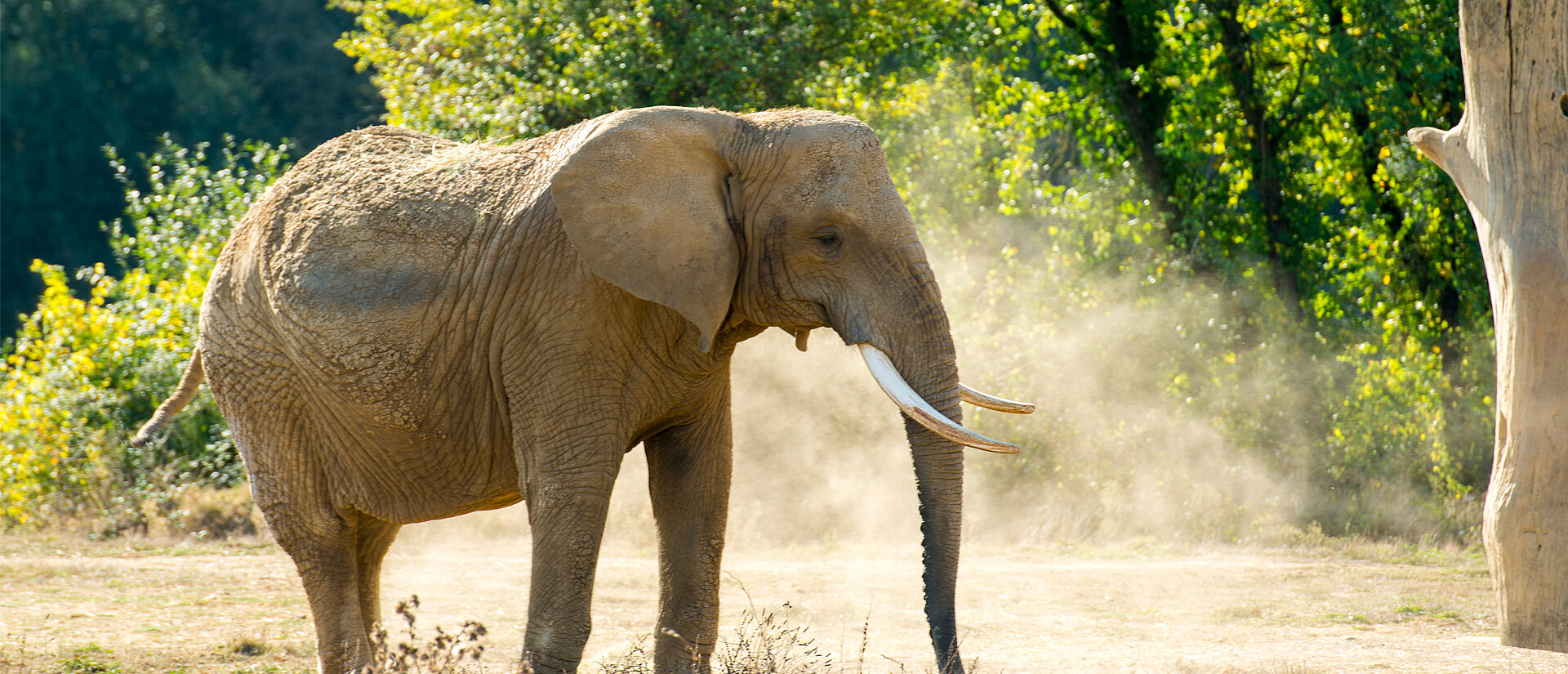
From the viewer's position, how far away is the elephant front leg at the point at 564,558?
17.9 ft

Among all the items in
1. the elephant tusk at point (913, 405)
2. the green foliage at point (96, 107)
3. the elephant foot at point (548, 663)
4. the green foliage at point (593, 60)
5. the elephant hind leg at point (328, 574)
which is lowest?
the elephant foot at point (548, 663)

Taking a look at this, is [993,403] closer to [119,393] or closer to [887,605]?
[887,605]

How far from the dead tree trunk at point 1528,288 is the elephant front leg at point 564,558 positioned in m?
5.64

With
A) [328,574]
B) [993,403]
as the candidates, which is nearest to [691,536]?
[993,403]

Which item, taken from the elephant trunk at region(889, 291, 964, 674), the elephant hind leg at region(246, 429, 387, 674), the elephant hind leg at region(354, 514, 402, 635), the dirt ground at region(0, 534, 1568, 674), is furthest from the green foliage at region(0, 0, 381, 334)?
the elephant trunk at region(889, 291, 964, 674)

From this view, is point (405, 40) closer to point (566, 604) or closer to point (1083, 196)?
point (1083, 196)

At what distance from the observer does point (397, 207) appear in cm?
593

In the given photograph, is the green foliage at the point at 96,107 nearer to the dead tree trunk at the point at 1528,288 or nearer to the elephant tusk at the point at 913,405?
the dead tree trunk at the point at 1528,288

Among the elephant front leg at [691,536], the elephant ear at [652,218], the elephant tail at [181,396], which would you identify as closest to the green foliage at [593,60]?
the elephant tail at [181,396]

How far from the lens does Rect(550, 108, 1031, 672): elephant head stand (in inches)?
209

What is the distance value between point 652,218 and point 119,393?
446 inches

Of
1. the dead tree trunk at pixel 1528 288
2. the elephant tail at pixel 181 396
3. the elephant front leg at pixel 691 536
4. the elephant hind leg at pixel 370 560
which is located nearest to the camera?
the elephant front leg at pixel 691 536

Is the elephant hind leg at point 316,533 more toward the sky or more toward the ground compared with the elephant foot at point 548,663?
more toward the sky

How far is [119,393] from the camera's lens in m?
14.6
